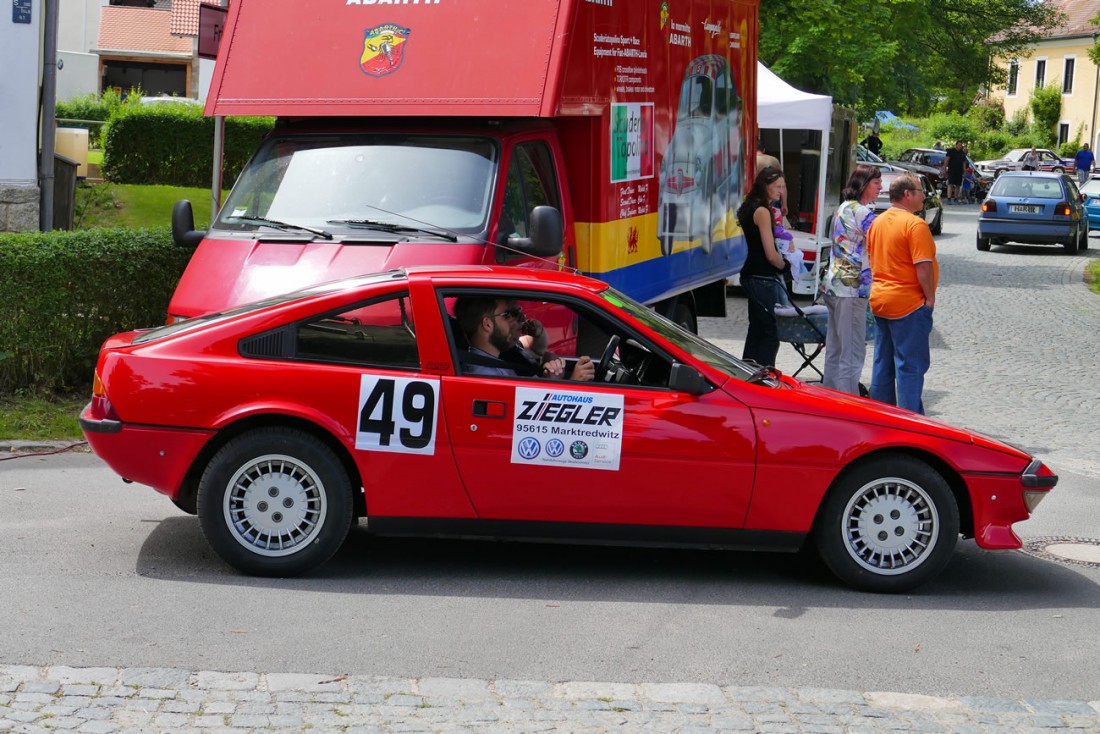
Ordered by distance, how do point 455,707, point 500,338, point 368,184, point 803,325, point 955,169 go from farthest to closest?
point 955,169, point 803,325, point 368,184, point 500,338, point 455,707

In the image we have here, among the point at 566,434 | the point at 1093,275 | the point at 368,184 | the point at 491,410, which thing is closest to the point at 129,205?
the point at 368,184

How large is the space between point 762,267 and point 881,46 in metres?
14.4

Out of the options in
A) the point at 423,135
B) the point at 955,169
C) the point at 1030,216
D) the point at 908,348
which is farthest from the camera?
the point at 955,169

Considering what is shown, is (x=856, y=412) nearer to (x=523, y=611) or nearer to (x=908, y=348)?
(x=523, y=611)

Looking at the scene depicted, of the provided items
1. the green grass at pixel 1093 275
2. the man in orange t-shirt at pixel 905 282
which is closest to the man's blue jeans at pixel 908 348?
the man in orange t-shirt at pixel 905 282

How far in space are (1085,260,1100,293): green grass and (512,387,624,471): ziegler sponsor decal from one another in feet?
58.5

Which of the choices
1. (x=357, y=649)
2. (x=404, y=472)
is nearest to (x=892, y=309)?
(x=404, y=472)

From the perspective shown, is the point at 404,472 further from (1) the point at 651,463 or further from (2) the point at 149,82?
(2) the point at 149,82

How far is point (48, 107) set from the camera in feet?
47.4

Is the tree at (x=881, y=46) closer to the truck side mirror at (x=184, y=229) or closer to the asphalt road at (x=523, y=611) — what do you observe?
the truck side mirror at (x=184, y=229)

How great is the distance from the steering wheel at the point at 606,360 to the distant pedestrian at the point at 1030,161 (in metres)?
50.7

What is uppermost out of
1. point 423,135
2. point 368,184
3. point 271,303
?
point 423,135

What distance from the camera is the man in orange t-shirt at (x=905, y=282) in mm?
9539

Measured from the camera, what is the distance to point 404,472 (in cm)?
641
